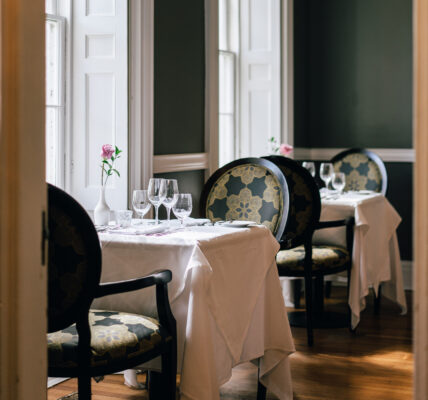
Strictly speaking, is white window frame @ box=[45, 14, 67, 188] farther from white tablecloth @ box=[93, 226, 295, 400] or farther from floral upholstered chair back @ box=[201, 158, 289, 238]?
white tablecloth @ box=[93, 226, 295, 400]

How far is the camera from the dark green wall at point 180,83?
12.7 feet

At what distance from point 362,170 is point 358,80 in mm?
961

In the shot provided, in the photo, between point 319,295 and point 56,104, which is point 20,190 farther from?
point 319,295

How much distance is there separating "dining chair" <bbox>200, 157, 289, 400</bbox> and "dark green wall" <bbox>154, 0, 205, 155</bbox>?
49 cm

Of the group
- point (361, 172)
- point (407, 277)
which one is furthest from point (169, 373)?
point (407, 277)

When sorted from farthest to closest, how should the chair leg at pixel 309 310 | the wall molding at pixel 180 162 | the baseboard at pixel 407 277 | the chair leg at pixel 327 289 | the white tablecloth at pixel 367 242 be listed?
the baseboard at pixel 407 277, the chair leg at pixel 327 289, the white tablecloth at pixel 367 242, the chair leg at pixel 309 310, the wall molding at pixel 180 162

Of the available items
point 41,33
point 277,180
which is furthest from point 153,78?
point 41,33

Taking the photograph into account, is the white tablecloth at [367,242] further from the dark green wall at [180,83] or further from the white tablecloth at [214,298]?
the white tablecloth at [214,298]

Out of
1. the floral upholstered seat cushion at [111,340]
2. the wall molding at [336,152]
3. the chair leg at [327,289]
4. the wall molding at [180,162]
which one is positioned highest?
the wall molding at [336,152]

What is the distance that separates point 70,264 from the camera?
2.08m

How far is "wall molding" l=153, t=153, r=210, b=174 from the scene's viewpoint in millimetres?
3828

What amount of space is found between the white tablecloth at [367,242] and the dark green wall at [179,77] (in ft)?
3.30

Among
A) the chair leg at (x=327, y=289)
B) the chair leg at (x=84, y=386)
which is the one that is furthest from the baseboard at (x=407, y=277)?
the chair leg at (x=84, y=386)

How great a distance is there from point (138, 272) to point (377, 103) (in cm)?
409
